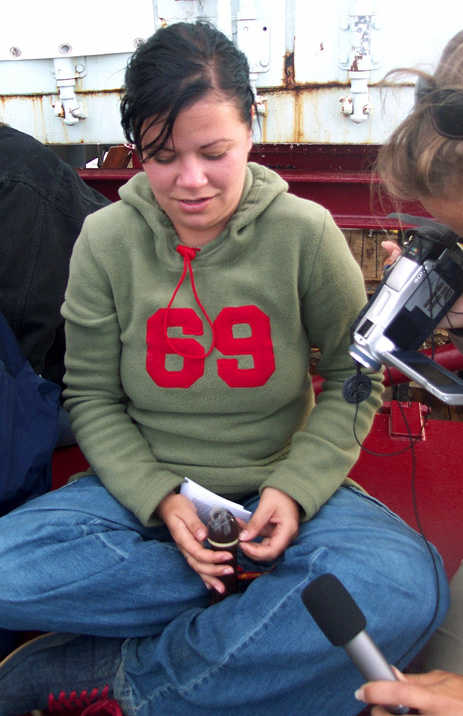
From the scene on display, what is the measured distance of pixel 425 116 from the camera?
3.09 ft

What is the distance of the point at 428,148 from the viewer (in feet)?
3.07

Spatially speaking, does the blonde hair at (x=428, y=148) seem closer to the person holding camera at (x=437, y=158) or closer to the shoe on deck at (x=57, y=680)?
the person holding camera at (x=437, y=158)

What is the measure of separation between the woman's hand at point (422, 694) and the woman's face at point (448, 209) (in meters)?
0.59

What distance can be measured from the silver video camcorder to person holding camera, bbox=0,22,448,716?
0.23 metres

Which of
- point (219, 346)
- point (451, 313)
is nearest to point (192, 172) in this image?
point (219, 346)

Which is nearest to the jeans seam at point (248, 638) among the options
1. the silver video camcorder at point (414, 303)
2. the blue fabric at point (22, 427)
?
the silver video camcorder at point (414, 303)

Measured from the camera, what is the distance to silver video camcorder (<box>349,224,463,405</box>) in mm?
977

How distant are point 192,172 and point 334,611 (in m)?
0.70

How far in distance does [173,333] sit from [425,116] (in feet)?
1.89

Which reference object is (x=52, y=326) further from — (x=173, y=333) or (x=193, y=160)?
(x=193, y=160)

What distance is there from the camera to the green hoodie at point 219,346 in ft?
4.03

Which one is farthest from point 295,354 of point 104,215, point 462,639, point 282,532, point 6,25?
point 6,25

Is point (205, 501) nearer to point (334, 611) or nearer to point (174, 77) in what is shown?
point (334, 611)

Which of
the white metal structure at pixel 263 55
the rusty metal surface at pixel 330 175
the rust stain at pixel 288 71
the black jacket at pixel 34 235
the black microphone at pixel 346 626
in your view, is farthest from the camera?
the rusty metal surface at pixel 330 175
